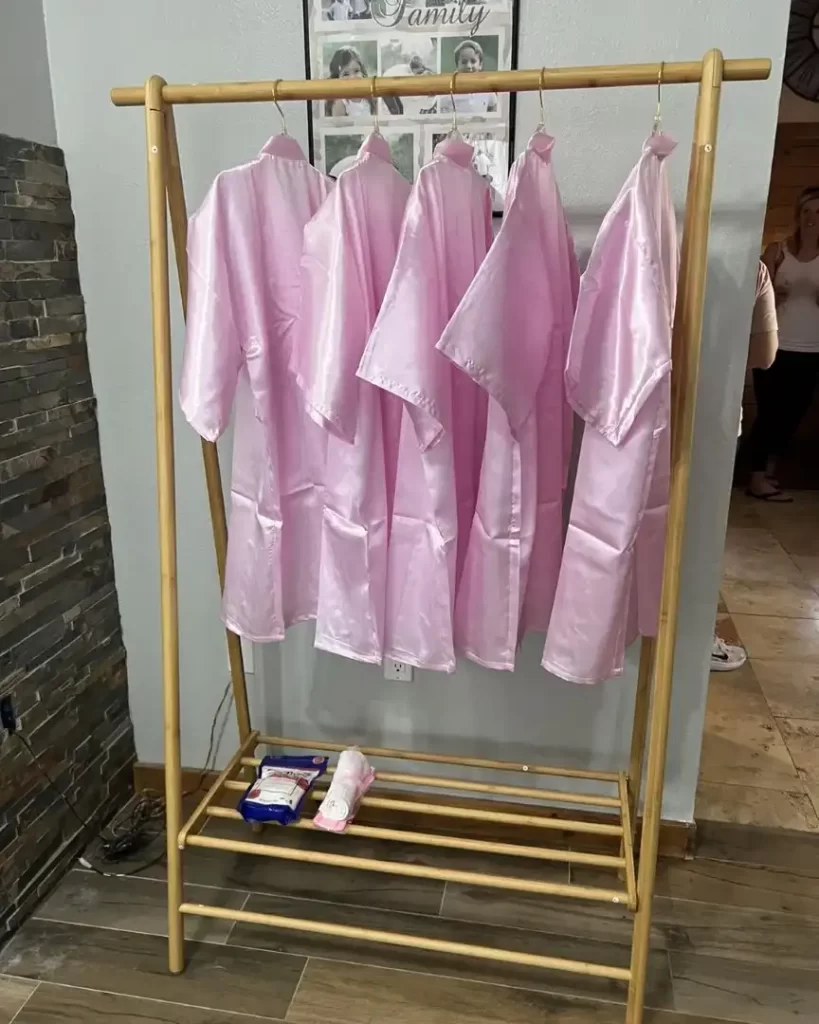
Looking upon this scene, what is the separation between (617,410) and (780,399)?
331 cm

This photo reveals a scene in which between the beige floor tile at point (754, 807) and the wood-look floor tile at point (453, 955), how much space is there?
421 mm

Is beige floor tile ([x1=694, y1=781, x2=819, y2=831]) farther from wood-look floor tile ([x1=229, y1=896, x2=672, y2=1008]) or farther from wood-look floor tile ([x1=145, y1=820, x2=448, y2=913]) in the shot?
wood-look floor tile ([x1=145, y1=820, x2=448, y2=913])

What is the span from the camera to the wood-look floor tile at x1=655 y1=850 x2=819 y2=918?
1596 millimetres

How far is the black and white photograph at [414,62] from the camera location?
1344mm

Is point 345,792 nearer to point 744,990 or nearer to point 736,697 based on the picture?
point 744,990

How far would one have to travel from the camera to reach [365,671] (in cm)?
173

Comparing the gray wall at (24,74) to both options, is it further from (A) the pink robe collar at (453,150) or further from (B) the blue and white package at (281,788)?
(B) the blue and white package at (281,788)

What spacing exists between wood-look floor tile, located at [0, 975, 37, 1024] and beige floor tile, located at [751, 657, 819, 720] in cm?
179

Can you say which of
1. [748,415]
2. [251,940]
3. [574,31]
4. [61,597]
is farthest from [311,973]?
[748,415]

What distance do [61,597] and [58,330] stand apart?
49 cm

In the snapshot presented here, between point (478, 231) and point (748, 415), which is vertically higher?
point (478, 231)

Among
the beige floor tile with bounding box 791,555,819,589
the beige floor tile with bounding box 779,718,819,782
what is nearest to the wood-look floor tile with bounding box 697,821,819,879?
the beige floor tile with bounding box 779,718,819,782

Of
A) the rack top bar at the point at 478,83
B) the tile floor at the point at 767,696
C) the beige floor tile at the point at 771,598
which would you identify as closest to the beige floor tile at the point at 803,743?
the tile floor at the point at 767,696

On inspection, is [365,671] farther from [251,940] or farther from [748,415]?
[748,415]
